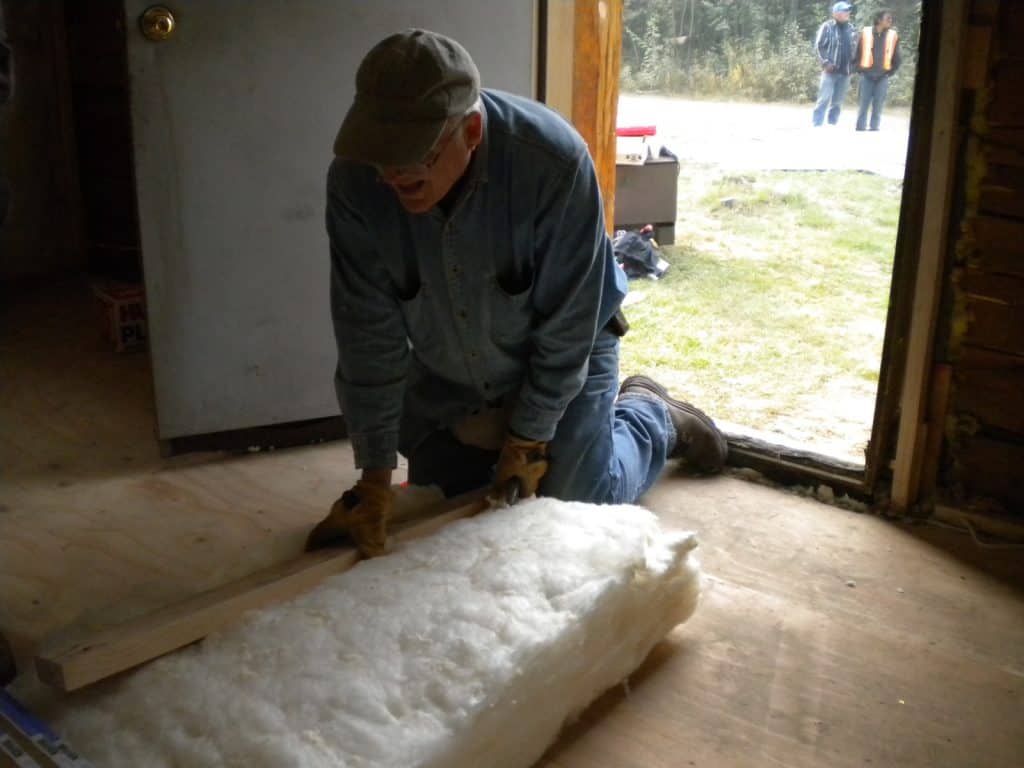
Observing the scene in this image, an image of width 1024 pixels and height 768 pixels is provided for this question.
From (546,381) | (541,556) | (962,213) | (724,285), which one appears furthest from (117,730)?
(724,285)

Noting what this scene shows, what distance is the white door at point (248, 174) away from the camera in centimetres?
230

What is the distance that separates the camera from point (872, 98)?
5312 millimetres

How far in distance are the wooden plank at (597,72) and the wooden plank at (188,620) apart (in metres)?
1.34

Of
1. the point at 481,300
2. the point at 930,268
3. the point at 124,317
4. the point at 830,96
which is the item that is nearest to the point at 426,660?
the point at 481,300

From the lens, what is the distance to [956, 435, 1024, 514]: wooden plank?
86.3 inches

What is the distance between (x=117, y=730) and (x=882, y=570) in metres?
1.56

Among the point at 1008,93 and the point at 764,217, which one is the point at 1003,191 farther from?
the point at 764,217

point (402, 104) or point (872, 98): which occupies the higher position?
point (402, 104)

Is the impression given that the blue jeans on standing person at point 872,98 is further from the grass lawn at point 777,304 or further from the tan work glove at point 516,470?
the tan work glove at point 516,470

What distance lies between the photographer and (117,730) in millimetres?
1224

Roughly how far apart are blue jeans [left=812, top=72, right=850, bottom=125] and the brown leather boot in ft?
11.6

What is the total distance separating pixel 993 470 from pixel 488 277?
128 centimetres

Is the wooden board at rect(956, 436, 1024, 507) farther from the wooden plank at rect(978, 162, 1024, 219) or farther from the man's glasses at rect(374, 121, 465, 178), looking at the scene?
the man's glasses at rect(374, 121, 465, 178)

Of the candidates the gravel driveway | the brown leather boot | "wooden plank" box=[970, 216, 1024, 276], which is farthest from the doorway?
"wooden plank" box=[970, 216, 1024, 276]
